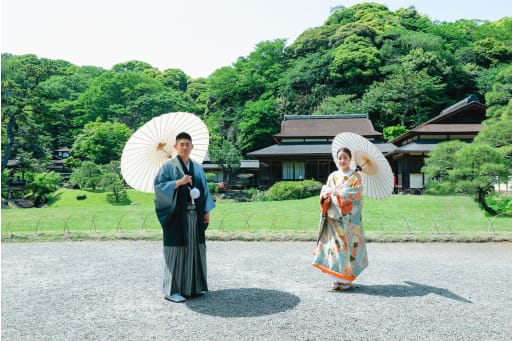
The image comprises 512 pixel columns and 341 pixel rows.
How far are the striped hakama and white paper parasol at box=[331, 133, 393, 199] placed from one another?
217 centimetres

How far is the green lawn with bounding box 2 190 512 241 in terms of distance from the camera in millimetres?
8938

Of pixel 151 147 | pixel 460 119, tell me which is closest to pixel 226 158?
pixel 460 119

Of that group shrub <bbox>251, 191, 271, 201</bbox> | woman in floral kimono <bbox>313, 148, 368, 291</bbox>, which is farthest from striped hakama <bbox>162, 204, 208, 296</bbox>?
shrub <bbox>251, 191, 271, 201</bbox>

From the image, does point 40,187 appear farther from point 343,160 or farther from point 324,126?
point 343,160

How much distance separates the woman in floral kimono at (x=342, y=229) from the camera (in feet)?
15.5

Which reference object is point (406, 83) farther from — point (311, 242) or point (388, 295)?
point (388, 295)

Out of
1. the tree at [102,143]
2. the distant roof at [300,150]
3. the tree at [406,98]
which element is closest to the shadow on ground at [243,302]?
the distant roof at [300,150]

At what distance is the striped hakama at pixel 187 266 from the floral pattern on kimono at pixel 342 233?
151 cm

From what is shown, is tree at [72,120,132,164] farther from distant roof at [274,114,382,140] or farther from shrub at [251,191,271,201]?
shrub at [251,191,271,201]

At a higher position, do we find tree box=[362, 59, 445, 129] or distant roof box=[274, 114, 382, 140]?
tree box=[362, 59, 445, 129]

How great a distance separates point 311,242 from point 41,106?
13.9 m

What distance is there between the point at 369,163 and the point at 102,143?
105 feet

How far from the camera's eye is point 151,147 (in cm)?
473

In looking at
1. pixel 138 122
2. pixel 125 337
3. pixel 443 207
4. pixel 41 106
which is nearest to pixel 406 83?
pixel 443 207
